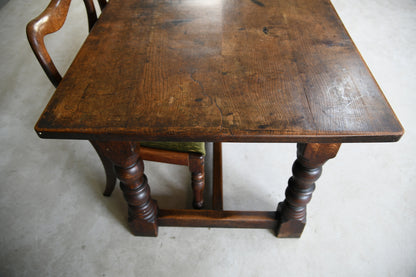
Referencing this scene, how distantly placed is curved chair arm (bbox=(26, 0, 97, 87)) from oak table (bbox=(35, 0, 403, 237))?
109 mm

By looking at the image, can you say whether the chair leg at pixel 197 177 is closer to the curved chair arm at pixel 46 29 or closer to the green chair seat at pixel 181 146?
the green chair seat at pixel 181 146

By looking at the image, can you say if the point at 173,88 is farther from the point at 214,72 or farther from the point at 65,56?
the point at 65,56

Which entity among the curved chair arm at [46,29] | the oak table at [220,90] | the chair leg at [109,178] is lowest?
the chair leg at [109,178]

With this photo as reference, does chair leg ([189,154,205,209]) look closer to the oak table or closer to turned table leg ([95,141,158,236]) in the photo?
the oak table

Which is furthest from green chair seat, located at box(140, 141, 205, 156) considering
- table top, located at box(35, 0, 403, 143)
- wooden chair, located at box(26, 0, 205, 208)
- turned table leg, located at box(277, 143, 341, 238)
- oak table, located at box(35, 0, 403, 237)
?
turned table leg, located at box(277, 143, 341, 238)

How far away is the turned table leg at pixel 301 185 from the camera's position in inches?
40.1

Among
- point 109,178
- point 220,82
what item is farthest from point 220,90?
point 109,178

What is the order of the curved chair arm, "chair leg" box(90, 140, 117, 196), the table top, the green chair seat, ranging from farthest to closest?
"chair leg" box(90, 140, 117, 196) < the green chair seat < the curved chair arm < the table top

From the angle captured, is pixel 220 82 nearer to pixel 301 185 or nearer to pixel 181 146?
pixel 181 146

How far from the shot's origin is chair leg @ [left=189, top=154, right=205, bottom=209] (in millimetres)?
1203

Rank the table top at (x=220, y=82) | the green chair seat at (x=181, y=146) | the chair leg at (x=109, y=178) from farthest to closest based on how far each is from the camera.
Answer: the chair leg at (x=109, y=178), the green chair seat at (x=181, y=146), the table top at (x=220, y=82)

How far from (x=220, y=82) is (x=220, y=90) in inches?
1.7

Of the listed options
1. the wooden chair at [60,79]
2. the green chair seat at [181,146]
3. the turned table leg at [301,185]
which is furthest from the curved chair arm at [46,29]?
the turned table leg at [301,185]

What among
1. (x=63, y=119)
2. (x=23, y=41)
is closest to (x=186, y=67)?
(x=63, y=119)
